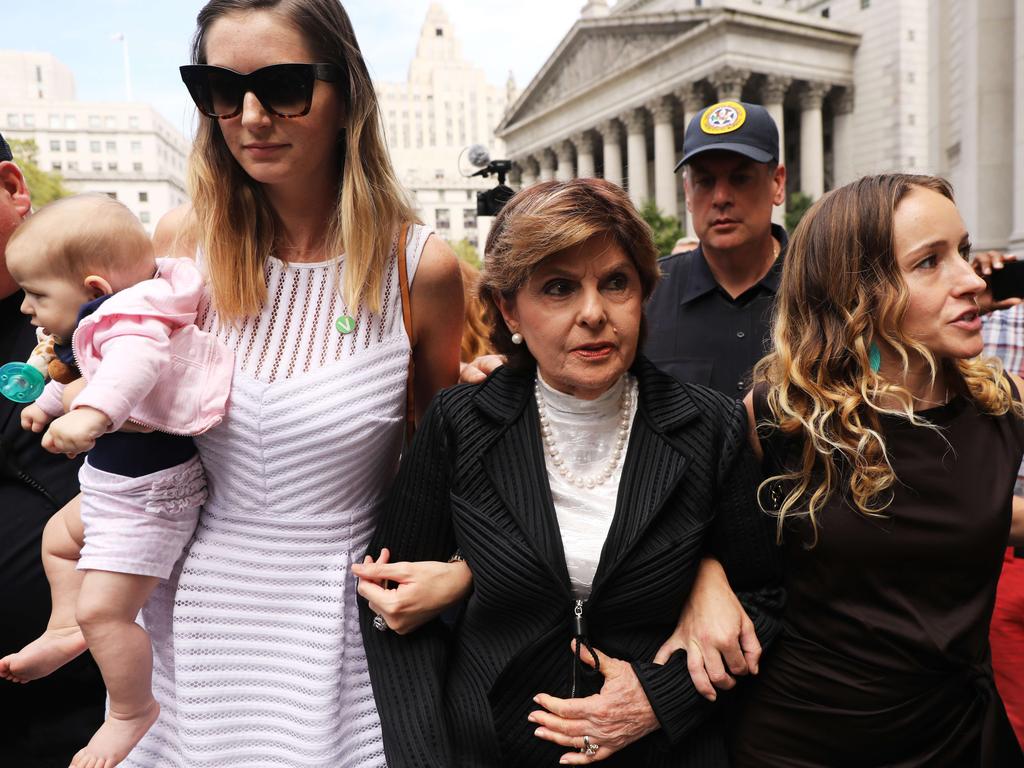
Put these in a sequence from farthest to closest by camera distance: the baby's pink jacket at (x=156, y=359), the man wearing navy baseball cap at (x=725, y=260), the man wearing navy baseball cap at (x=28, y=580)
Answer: the man wearing navy baseball cap at (x=725, y=260) < the man wearing navy baseball cap at (x=28, y=580) < the baby's pink jacket at (x=156, y=359)

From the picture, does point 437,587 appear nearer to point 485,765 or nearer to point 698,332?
point 485,765

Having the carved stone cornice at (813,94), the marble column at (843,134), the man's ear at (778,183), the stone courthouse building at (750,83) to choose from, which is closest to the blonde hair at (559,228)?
the man's ear at (778,183)

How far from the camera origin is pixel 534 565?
1.91m

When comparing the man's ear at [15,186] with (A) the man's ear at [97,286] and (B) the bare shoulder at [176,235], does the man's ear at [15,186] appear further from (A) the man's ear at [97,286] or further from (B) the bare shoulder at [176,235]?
(A) the man's ear at [97,286]

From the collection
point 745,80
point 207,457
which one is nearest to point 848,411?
point 207,457

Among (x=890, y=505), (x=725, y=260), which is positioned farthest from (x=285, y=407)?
(x=725, y=260)

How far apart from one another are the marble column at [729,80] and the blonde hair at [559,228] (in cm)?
3719

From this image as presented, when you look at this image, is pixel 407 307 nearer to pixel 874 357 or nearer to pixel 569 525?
pixel 569 525

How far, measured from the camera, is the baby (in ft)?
6.51

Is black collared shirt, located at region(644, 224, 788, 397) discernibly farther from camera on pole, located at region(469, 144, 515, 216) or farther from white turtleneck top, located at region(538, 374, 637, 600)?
camera on pole, located at region(469, 144, 515, 216)

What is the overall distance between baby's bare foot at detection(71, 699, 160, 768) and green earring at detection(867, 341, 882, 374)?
224cm

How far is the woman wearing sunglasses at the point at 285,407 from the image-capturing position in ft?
6.82

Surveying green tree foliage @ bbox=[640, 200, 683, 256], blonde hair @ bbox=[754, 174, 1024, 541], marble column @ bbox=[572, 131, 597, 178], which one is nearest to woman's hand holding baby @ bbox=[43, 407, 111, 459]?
blonde hair @ bbox=[754, 174, 1024, 541]

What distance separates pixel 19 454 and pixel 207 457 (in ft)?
3.36
